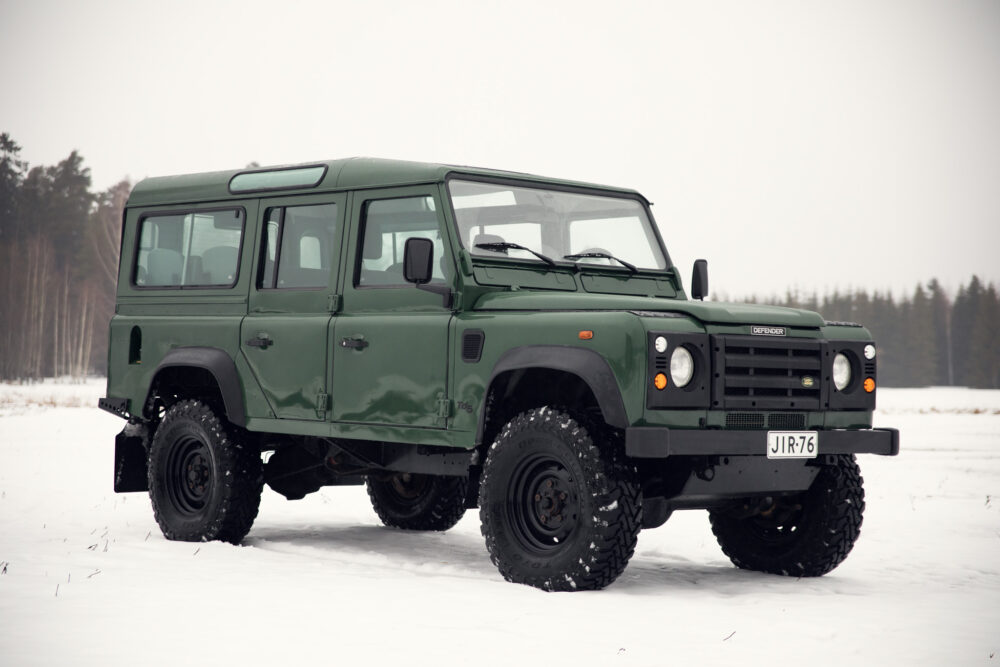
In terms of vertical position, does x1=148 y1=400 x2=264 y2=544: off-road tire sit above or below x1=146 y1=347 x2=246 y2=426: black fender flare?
below

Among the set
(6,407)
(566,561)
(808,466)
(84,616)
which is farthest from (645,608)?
(6,407)

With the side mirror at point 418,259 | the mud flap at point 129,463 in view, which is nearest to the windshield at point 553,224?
the side mirror at point 418,259

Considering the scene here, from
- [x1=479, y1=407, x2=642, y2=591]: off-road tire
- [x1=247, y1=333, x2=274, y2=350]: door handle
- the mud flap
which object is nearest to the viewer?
[x1=479, y1=407, x2=642, y2=591]: off-road tire

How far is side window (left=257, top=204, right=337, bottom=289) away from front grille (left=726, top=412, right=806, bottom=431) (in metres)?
3.01

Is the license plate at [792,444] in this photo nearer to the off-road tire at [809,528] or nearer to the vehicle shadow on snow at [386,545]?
the off-road tire at [809,528]

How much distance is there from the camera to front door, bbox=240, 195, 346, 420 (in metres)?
8.55

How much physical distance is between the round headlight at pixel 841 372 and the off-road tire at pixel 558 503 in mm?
1515

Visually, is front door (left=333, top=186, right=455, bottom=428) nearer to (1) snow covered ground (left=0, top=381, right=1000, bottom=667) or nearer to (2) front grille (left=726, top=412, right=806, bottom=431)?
(1) snow covered ground (left=0, top=381, right=1000, bottom=667)

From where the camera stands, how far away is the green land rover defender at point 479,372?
6891 mm

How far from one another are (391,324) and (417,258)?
0.75 m

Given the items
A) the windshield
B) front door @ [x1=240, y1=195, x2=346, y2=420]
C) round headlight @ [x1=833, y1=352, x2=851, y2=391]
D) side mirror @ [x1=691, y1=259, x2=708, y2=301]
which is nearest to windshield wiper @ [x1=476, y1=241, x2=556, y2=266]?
the windshield

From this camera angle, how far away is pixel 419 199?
26.7ft

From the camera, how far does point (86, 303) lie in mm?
58531

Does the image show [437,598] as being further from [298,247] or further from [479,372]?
[298,247]
